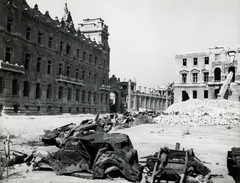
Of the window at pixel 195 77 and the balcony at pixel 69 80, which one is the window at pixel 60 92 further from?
the window at pixel 195 77

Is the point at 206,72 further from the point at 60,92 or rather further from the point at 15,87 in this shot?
the point at 15,87

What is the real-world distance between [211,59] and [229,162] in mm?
39547

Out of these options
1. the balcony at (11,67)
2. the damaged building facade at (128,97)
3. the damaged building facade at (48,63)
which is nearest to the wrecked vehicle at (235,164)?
the damaged building facade at (48,63)

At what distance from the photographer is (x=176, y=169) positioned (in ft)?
22.9

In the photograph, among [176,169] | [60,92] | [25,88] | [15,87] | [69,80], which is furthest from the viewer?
[69,80]

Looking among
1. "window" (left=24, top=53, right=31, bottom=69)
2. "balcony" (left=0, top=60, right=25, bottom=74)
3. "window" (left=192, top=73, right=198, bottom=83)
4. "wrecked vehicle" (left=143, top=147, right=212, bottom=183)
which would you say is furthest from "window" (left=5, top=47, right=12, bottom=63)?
"window" (left=192, top=73, right=198, bottom=83)

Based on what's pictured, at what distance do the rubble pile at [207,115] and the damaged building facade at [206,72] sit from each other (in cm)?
1061

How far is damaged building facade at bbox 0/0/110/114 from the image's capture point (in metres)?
26.9

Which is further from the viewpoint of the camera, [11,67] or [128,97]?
[128,97]

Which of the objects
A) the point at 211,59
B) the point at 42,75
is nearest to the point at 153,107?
the point at 211,59

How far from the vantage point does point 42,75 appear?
32.8 metres

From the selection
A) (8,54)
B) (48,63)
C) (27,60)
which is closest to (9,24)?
(8,54)

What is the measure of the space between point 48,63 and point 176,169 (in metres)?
30.4

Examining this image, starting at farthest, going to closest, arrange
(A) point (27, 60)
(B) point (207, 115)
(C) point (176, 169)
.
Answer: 1. (A) point (27, 60)
2. (B) point (207, 115)
3. (C) point (176, 169)
